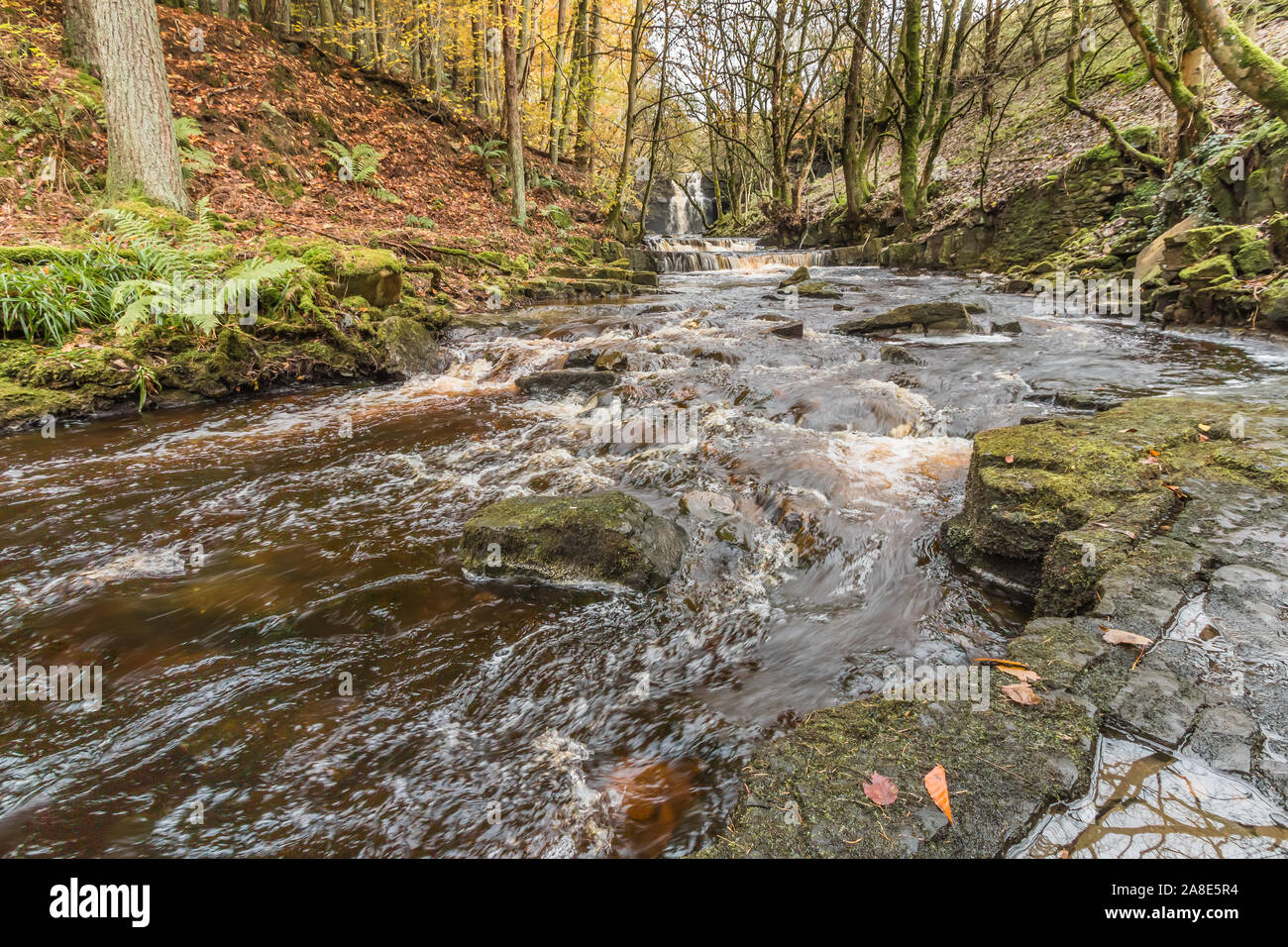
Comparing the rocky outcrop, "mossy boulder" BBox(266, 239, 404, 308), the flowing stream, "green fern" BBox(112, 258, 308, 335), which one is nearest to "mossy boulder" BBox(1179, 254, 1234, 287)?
the flowing stream

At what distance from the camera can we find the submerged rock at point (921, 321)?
896cm

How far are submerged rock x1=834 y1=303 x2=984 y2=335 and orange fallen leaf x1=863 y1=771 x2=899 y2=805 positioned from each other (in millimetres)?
8713

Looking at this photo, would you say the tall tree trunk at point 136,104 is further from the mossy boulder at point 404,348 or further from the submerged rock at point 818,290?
the submerged rock at point 818,290

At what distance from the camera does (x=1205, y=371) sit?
6324 millimetres

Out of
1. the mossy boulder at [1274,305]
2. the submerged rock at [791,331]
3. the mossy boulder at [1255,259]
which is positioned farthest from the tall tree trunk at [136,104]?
the mossy boulder at [1255,259]

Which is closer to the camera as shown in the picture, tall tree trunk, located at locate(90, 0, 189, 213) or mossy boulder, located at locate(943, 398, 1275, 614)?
mossy boulder, located at locate(943, 398, 1275, 614)

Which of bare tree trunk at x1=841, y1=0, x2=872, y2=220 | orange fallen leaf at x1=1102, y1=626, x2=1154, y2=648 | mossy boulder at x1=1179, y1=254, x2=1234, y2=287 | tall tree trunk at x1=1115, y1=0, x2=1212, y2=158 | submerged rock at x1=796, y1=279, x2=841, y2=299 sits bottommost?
orange fallen leaf at x1=1102, y1=626, x2=1154, y2=648

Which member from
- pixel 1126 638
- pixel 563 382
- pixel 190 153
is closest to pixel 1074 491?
pixel 1126 638

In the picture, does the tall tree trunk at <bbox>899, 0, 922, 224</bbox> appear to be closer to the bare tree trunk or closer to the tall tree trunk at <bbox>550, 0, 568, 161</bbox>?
the bare tree trunk

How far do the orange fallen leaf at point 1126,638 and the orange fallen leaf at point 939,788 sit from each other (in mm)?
1045

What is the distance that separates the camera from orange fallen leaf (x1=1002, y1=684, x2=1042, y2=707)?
191 cm

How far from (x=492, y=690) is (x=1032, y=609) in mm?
2871

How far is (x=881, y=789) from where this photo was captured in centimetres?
163
